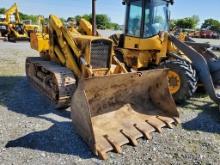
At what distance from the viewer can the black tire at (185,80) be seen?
20.8 ft

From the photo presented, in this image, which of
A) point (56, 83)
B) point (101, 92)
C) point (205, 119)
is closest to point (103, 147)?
point (101, 92)

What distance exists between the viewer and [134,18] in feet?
26.4

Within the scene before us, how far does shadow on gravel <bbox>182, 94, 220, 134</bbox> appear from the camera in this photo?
17.9 ft

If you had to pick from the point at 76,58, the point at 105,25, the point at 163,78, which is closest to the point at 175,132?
the point at 163,78

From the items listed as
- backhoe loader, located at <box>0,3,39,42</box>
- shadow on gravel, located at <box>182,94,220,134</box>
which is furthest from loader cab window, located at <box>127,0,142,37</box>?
backhoe loader, located at <box>0,3,39,42</box>

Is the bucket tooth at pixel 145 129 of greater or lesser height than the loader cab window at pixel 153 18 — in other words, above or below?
below

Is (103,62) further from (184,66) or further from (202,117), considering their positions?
(202,117)

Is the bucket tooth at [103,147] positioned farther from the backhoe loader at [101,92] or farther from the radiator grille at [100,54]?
the radiator grille at [100,54]

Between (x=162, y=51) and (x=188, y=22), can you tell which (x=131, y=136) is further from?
(x=188, y=22)

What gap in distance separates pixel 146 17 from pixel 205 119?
3.17m

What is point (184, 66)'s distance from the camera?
647cm

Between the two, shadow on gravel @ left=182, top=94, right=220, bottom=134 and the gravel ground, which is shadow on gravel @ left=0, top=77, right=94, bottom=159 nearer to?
the gravel ground

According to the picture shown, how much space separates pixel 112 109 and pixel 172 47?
2981 mm

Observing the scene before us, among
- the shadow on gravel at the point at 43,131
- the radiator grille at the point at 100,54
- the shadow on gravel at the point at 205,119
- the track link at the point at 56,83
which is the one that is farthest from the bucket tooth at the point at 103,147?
the radiator grille at the point at 100,54
